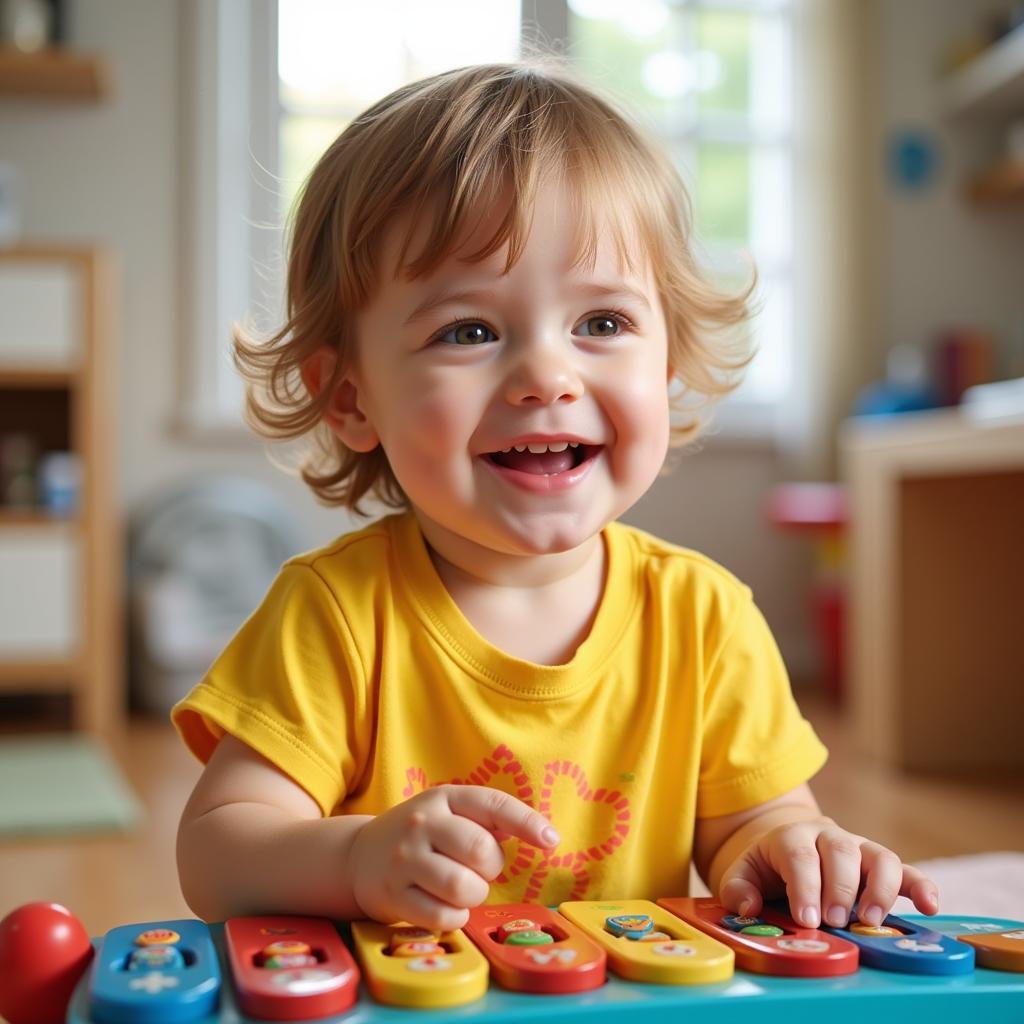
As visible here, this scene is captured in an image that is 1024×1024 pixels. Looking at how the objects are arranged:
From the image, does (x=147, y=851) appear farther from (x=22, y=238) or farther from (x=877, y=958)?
(x=22, y=238)

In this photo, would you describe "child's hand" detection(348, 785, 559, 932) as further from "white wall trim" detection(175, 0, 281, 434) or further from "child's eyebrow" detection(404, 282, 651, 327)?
"white wall trim" detection(175, 0, 281, 434)

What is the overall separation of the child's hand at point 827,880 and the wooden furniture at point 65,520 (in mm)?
2056

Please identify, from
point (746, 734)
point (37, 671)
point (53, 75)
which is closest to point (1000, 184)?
point (53, 75)

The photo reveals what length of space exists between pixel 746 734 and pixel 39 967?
15.6 inches

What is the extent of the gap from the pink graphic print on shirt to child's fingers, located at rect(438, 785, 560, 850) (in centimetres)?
17

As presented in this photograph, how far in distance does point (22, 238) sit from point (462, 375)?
8.20ft

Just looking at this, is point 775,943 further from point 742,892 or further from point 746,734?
point 746,734

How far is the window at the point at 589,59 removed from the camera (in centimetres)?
273

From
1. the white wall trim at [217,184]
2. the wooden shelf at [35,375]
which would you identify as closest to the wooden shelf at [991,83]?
the white wall trim at [217,184]

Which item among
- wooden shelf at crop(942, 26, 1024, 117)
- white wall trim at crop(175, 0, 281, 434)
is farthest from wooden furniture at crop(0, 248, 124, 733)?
wooden shelf at crop(942, 26, 1024, 117)

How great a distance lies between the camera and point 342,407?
0.77m

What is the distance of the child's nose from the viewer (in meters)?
0.64

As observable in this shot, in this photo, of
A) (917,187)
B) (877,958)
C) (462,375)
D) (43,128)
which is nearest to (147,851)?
(462,375)

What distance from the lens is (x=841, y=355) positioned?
3.15 m
